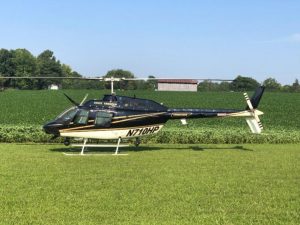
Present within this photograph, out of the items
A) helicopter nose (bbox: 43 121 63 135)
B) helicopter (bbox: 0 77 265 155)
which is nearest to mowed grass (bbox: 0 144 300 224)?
helicopter nose (bbox: 43 121 63 135)

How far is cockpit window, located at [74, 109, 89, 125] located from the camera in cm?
1666

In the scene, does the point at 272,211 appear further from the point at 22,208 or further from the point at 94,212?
the point at 22,208

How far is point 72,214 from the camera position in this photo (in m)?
7.46

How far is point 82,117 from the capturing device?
16703 mm

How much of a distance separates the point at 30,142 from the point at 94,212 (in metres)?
13.6

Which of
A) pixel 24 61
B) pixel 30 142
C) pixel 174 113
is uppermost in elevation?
pixel 24 61

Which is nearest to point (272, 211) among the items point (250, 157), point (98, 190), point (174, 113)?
point (98, 190)

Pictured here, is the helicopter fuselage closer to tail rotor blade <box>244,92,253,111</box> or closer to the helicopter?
the helicopter

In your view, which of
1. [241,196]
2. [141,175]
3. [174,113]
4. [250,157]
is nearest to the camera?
[241,196]

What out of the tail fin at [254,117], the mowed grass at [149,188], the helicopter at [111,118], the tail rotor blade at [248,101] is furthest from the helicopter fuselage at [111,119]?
the tail fin at [254,117]

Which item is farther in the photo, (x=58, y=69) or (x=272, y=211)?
(x=58, y=69)

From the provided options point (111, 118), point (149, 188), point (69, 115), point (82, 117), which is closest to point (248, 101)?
point (111, 118)

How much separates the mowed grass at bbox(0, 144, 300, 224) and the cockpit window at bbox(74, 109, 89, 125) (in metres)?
1.47

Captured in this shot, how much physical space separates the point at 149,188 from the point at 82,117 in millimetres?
7476
